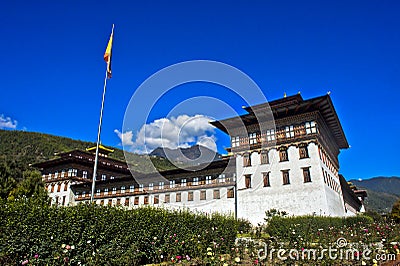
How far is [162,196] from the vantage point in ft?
139

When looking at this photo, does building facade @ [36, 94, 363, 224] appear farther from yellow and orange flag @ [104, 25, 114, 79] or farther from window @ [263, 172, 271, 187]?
yellow and orange flag @ [104, 25, 114, 79]

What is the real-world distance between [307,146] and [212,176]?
40.7ft

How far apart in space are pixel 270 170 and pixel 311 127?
21.0 ft

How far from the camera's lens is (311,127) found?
32.3 metres

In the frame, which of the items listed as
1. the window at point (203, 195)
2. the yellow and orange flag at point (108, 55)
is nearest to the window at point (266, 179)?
the window at point (203, 195)

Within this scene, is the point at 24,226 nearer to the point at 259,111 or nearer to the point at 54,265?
the point at 54,265

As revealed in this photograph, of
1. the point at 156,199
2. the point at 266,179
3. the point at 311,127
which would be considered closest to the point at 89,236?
the point at 266,179

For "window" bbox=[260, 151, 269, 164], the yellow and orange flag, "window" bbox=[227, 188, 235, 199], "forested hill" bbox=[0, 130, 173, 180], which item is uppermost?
"forested hill" bbox=[0, 130, 173, 180]

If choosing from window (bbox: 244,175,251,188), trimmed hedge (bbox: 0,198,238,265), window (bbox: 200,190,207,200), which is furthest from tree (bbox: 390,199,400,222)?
trimmed hedge (bbox: 0,198,238,265)

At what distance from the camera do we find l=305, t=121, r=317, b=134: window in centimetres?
3210

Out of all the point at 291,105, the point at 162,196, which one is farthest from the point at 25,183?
the point at 291,105

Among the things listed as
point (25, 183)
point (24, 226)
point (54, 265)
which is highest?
point (25, 183)

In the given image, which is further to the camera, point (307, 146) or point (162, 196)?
point (162, 196)

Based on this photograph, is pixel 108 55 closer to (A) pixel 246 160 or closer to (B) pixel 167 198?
(A) pixel 246 160
